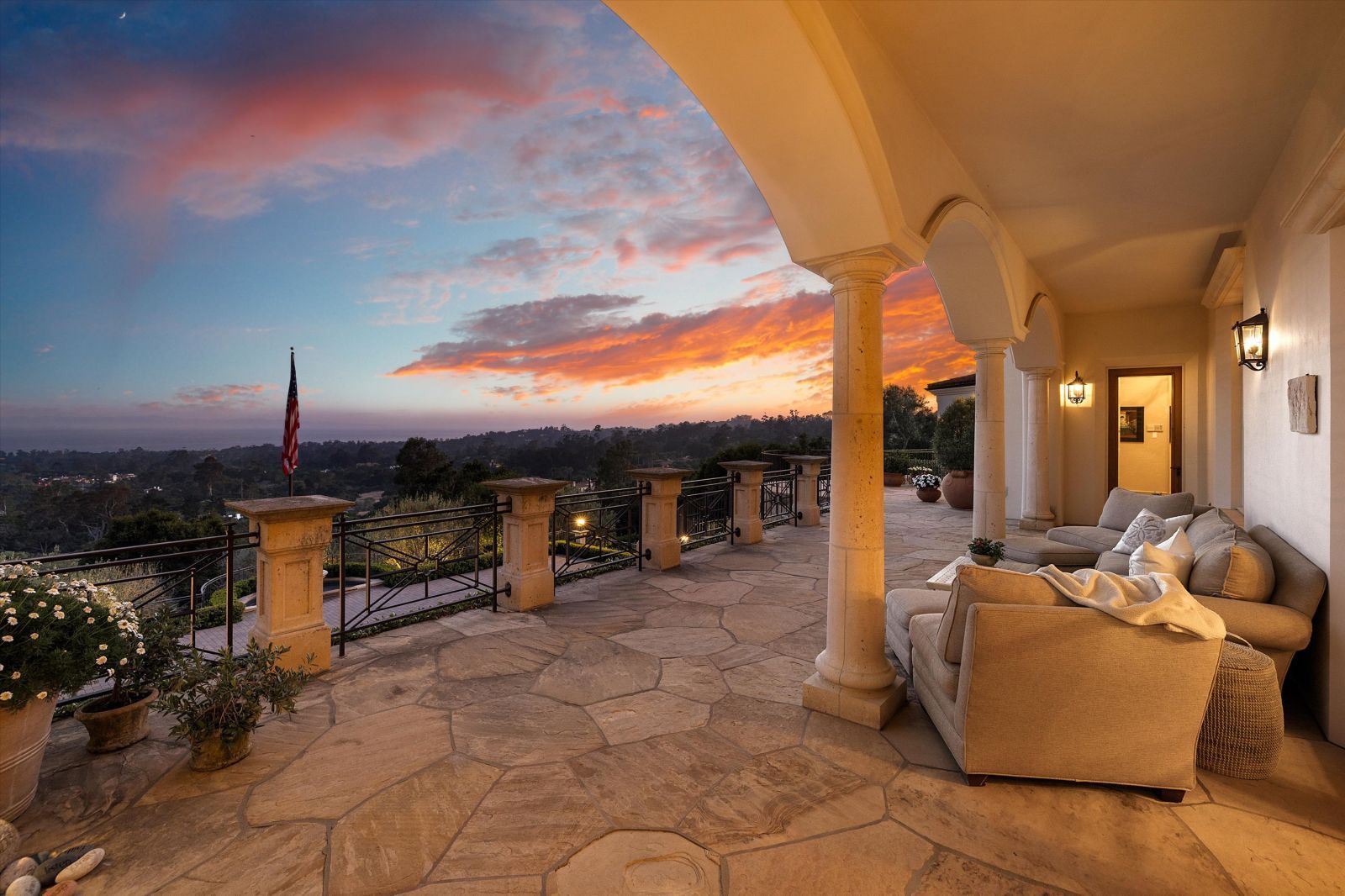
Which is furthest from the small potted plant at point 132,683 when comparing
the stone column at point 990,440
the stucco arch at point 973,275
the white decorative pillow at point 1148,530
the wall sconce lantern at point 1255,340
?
the wall sconce lantern at point 1255,340

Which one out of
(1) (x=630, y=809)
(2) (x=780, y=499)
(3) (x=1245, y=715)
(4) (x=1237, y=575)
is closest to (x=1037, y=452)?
(2) (x=780, y=499)

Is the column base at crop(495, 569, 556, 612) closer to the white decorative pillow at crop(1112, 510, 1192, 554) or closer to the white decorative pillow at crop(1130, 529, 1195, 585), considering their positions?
the white decorative pillow at crop(1130, 529, 1195, 585)

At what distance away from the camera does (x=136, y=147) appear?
26.4ft

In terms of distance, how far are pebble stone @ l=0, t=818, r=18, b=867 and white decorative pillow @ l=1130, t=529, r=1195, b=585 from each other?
5.01 metres

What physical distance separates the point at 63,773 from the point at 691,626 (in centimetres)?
344

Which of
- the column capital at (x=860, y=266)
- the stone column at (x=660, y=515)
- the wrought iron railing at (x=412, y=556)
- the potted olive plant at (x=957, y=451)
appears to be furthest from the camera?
the potted olive plant at (x=957, y=451)

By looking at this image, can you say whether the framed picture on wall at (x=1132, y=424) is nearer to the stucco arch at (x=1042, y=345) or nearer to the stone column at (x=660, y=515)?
the stucco arch at (x=1042, y=345)

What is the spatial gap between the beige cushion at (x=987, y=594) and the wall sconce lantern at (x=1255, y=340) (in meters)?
3.73

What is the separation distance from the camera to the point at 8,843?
5.93 feet

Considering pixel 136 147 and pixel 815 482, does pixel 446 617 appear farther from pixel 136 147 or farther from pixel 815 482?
pixel 136 147

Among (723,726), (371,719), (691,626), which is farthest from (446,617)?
(723,726)

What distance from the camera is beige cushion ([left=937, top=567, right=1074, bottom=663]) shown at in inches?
86.3

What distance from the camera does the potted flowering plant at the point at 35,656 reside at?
2004mm

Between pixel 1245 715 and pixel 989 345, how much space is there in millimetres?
4443
